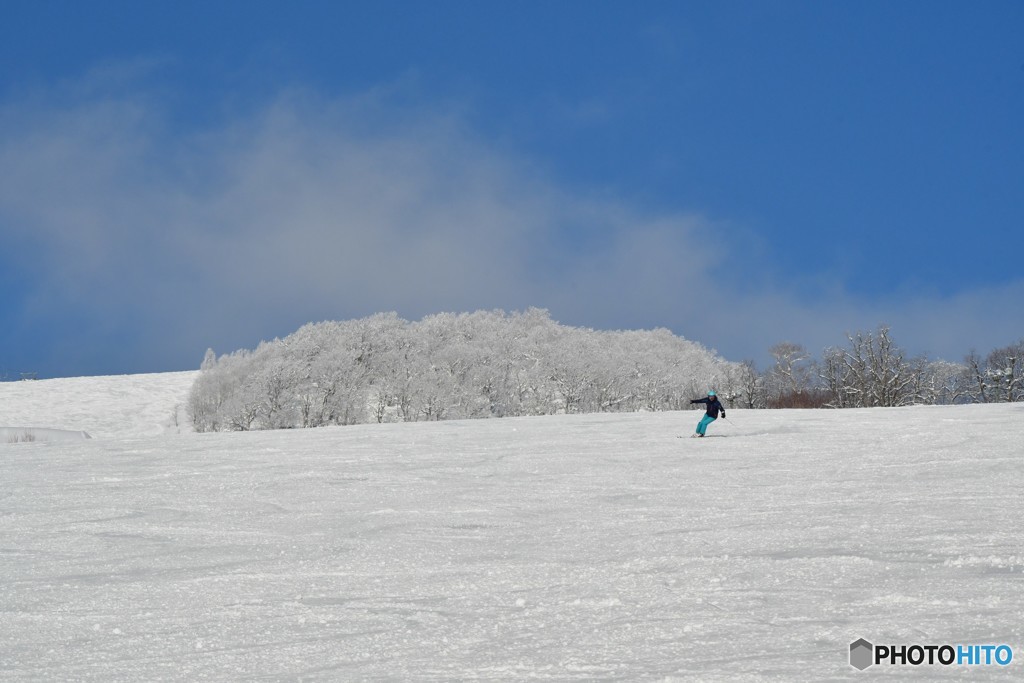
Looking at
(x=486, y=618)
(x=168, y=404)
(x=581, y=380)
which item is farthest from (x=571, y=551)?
(x=168, y=404)

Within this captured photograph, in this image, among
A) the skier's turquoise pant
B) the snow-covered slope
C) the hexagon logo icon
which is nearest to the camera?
the hexagon logo icon

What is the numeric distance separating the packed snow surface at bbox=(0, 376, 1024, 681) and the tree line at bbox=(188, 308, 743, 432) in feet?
182

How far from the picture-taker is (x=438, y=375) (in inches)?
3253

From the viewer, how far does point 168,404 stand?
88.5 meters

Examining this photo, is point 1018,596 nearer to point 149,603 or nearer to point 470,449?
point 149,603

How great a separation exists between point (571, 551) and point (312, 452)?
1263 cm

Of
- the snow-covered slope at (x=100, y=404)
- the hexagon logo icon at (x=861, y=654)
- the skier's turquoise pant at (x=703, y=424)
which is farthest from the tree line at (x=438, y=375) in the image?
the hexagon logo icon at (x=861, y=654)

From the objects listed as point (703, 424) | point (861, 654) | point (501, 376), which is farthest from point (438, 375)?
point (861, 654)

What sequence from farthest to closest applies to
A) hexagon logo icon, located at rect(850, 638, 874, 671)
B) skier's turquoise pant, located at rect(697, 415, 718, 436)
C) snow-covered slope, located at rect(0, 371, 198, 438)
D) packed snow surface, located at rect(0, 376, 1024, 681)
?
1. snow-covered slope, located at rect(0, 371, 198, 438)
2. skier's turquoise pant, located at rect(697, 415, 718, 436)
3. packed snow surface, located at rect(0, 376, 1024, 681)
4. hexagon logo icon, located at rect(850, 638, 874, 671)

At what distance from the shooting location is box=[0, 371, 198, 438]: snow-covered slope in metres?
79.8

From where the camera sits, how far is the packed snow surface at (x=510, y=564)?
666 centimetres

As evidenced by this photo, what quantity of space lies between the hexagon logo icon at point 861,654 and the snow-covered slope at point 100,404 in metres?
75.9

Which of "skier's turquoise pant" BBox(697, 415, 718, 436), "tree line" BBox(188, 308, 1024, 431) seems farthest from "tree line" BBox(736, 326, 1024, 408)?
"skier's turquoise pant" BBox(697, 415, 718, 436)

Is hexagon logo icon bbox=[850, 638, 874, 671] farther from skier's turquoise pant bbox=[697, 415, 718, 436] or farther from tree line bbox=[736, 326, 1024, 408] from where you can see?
tree line bbox=[736, 326, 1024, 408]
